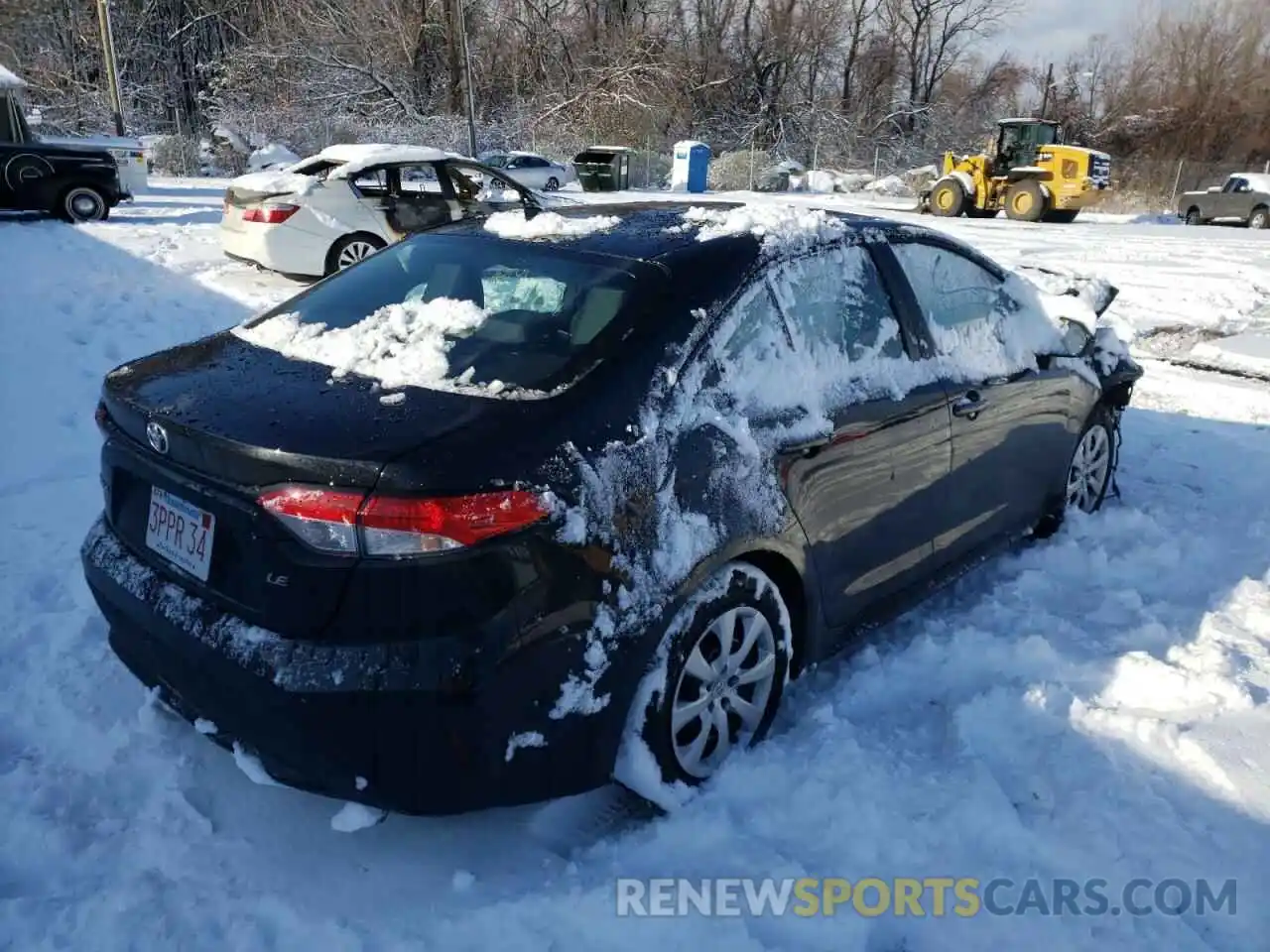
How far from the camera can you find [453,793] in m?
2.17

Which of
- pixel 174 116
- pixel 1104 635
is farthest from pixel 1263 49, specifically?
pixel 1104 635

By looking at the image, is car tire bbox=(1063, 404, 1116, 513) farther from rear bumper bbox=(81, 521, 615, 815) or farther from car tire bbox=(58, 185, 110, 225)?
car tire bbox=(58, 185, 110, 225)

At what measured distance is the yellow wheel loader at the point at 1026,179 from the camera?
23391 millimetres

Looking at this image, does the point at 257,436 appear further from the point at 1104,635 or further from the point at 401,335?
the point at 1104,635

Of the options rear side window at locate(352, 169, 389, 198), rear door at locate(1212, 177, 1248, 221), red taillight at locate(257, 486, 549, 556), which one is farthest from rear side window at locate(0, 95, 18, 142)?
rear door at locate(1212, 177, 1248, 221)

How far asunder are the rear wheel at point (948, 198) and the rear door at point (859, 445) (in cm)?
2339

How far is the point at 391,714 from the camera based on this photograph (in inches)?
81.5

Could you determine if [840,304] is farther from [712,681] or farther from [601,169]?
[601,169]

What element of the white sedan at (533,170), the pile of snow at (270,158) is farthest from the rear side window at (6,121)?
the pile of snow at (270,158)

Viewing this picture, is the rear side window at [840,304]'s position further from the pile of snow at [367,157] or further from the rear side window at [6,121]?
the rear side window at [6,121]

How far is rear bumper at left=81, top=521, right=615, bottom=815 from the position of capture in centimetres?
207

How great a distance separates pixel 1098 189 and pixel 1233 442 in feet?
67.4

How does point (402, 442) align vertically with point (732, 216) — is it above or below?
below

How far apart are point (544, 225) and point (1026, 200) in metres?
23.6
